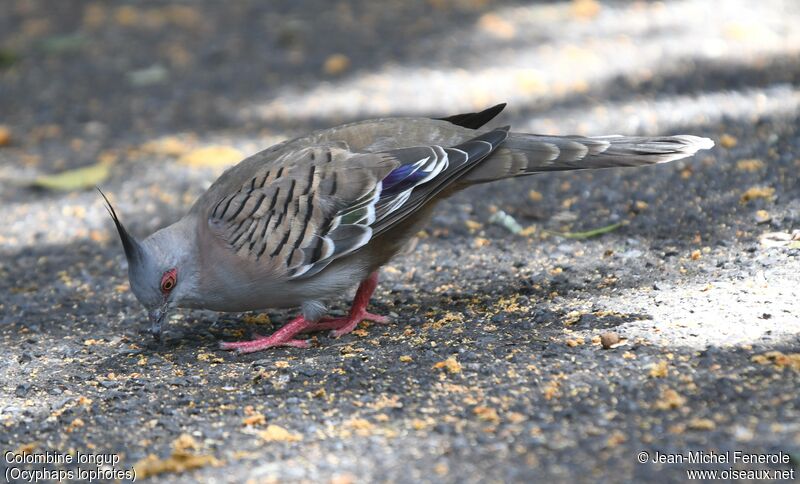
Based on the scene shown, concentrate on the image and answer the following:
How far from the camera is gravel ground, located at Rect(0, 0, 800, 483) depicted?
3.36 metres

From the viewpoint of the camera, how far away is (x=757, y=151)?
5.95 meters

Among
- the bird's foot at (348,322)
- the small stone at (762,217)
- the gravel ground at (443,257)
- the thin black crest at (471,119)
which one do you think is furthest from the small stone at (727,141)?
the bird's foot at (348,322)

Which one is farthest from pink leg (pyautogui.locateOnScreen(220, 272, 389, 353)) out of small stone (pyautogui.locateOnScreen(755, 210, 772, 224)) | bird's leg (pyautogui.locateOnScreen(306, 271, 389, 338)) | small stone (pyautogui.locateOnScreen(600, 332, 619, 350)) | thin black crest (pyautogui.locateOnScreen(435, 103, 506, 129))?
small stone (pyautogui.locateOnScreen(755, 210, 772, 224))

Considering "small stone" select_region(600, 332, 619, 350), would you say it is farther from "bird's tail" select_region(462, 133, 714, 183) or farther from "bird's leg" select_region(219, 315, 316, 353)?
"bird's leg" select_region(219, 315, 316, 353)

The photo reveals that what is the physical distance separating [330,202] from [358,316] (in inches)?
23.8

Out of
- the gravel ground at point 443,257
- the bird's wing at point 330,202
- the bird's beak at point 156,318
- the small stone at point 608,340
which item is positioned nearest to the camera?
the gravel ground at point 443,257

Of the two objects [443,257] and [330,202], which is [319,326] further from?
[443,257]

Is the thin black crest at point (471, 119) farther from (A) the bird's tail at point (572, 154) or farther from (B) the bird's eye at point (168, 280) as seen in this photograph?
(B) the bird's eye at point (168, 280)

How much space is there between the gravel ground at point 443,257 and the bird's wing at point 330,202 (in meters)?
0.46

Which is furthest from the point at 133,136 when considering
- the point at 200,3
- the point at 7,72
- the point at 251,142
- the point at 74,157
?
the point at 200,3

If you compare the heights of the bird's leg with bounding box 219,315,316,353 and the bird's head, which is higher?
the bird's head

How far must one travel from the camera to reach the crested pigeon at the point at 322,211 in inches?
177

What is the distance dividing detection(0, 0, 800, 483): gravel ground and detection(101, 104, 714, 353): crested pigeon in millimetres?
284

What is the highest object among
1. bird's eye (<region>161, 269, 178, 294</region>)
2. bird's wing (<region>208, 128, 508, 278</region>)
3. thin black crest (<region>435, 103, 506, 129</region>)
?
thin black crest (<region>435, 103, 506, 129</region>)
